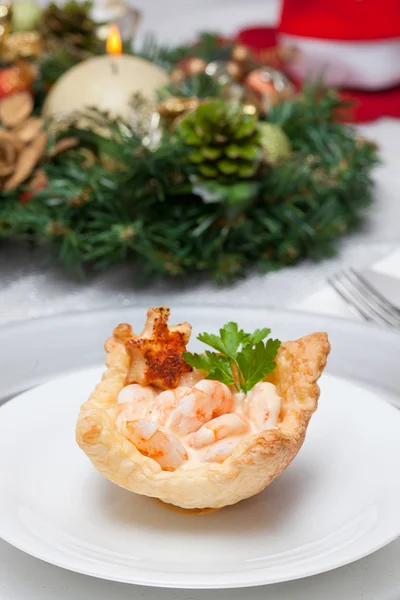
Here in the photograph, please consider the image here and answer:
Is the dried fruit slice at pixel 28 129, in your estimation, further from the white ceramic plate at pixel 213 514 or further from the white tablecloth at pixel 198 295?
the white ceramic plate at pixel 213 514

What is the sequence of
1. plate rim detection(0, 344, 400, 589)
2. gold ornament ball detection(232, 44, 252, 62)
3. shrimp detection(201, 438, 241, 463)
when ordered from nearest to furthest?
plate rim detection(0, 344, 400, 589), shrimp detection(201, 438, 241, 463), gold ornament ball detection(232, 44, 252, 62)

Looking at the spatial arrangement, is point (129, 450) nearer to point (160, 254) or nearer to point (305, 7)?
point (160, 254)

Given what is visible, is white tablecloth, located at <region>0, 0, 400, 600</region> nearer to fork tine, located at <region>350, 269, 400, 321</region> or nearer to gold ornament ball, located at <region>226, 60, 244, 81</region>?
fork tine, located at <region>350, 269, 400, 321</region>

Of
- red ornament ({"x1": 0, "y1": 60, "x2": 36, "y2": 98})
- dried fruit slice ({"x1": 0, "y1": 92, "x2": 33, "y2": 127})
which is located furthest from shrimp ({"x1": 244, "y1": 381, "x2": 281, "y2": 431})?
red ornament ({"x1": 0, "y1": 60, "x2": 36, "y2": 98})

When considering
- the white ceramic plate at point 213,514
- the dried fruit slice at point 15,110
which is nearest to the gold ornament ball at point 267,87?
the dried fruit slice at point 15,110

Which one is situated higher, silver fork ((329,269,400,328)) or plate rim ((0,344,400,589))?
plate rim ((0,344,400,589))
